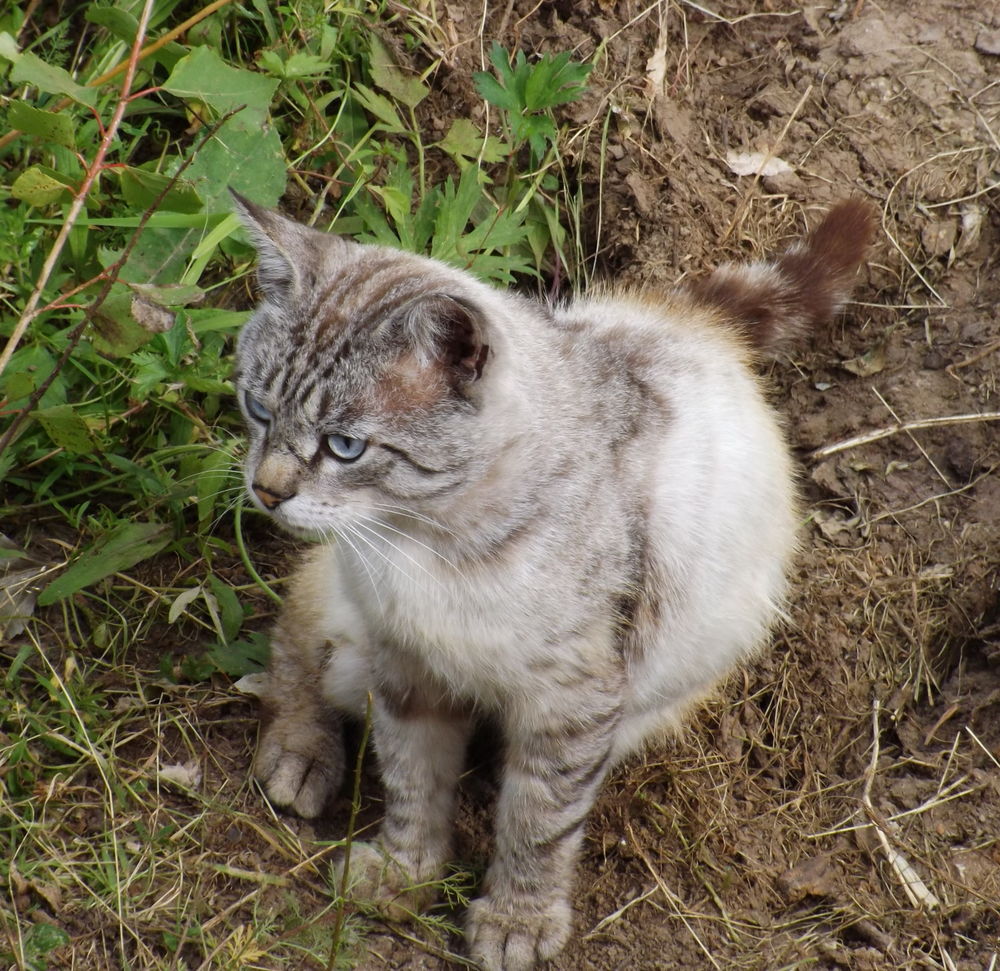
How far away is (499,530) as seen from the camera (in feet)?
7.97

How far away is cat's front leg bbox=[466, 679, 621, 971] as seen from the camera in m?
2.59

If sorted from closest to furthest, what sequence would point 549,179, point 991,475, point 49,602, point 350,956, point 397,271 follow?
point 397,271 < point 350,956 < point 49,602 < point 991,475 < point 549,179

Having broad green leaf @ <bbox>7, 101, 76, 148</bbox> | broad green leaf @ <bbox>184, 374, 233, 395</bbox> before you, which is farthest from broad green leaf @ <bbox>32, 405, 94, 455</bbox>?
broad green leaf @ <bbox>7, 101, 76, 148</bbox>

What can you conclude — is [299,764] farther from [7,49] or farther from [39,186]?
[7,49]

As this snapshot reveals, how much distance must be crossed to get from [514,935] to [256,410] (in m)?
1.39

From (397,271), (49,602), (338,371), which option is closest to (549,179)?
(397,271)

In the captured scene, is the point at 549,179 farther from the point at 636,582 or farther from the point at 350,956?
the point at 350,956

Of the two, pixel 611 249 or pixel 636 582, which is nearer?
pixel 636 582

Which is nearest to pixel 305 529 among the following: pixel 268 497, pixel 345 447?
pixel 268 497

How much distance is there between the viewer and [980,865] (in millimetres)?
3016

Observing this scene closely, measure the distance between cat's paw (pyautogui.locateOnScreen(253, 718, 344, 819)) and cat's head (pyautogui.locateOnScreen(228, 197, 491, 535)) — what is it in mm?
875

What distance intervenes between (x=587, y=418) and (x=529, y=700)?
647mm

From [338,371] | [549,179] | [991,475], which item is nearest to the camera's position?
[338,371]

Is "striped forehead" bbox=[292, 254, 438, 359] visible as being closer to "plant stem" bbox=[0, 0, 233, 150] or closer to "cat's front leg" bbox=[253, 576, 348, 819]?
"plant stem" bbox=[0, 0, 233, 150]
